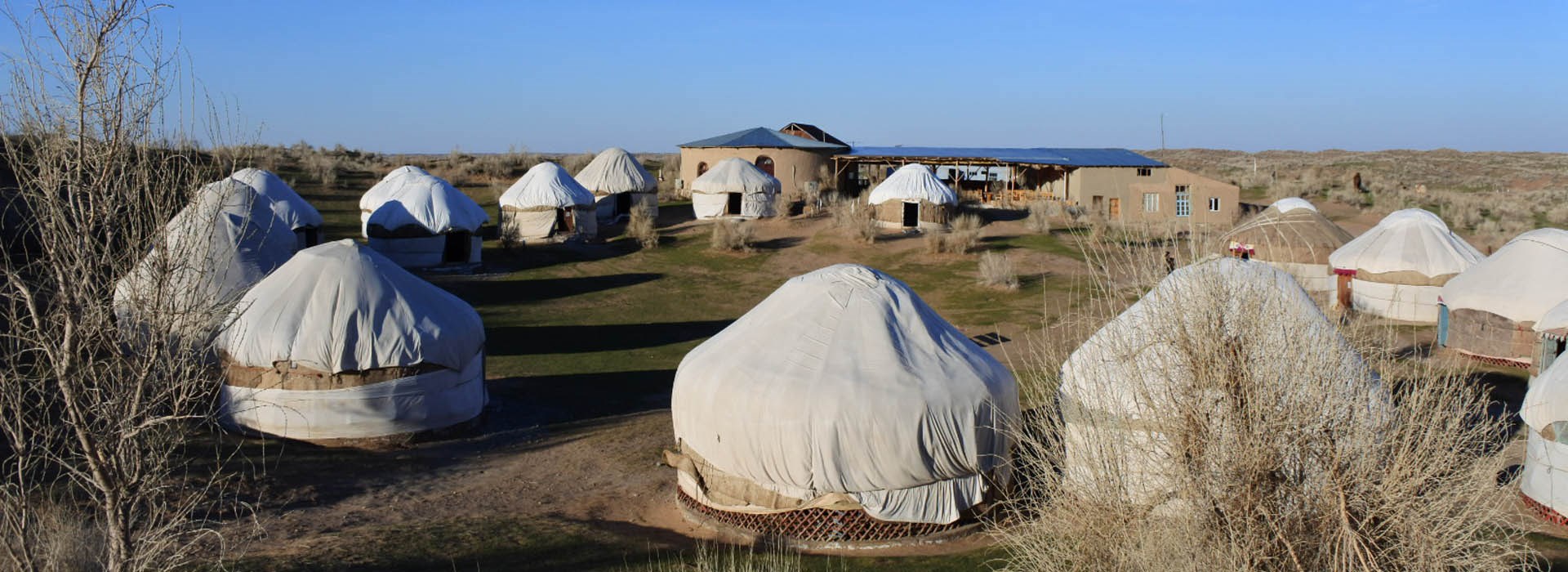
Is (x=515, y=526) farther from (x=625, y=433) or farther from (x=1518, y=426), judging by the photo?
(x=1518, y=426)

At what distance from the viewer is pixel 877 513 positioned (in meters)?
9.24

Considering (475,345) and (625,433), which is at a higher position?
(475,345)

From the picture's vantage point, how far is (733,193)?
30781mm

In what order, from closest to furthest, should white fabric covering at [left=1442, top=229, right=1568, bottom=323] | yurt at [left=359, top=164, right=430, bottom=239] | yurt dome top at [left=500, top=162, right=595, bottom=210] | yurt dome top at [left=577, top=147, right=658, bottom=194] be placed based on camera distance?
Answer: white fabric covering at [left=1442, top=229, right=1568, bottom=323], yurt dome top at [left=500, top=162, right=595, bottom=210], yurt at [left=359, top=164, right=430, bottom=239], yurt dome top at [left=577, top=147, right=658, bottom=194]

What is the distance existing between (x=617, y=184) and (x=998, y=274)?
12752 mm

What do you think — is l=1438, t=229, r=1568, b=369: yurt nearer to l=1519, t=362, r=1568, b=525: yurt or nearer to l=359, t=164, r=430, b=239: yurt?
l=1519, t=362, r=1568, b=525: yurt

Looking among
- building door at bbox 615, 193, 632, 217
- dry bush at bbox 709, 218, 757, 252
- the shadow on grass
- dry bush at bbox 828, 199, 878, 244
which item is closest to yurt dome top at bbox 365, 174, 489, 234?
dry bush at bbox 709, 218, 757, 252

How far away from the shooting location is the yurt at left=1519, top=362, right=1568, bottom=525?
31.7 feet

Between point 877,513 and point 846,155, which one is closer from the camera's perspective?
point 877,513

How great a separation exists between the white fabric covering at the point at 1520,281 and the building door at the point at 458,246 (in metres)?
18.9

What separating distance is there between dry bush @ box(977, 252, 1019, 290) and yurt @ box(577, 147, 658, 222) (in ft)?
37.5

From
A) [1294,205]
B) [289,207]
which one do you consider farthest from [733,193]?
[1294,205]

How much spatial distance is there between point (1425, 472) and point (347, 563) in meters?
6.81

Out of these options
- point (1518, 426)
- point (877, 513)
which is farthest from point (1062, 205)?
point (877, 513)
